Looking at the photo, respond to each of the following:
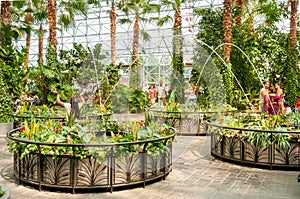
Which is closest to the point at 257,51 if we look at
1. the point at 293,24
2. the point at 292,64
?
the point at 292,64

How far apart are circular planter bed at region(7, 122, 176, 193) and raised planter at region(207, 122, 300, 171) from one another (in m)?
2.10

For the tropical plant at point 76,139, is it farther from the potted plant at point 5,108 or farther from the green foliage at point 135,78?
the potted plant at point 5,108

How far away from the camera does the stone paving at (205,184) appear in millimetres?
4758

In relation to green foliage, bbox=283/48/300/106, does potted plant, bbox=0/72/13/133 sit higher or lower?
lower

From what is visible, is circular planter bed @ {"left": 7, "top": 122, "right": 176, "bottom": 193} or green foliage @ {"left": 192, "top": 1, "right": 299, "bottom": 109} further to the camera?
green foliage @ {"left": 192, "top": 1, "right": 299, "bottom": 109}

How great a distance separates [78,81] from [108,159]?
6.44ft

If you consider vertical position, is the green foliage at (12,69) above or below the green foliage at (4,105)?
above

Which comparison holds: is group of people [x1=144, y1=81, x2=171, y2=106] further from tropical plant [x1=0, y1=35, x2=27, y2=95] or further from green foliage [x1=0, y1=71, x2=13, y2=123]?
green foliage [x1=0, y1=71, x2=13, y2=123]

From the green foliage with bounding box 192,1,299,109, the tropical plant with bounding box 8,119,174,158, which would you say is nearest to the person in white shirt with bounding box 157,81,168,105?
the green foliage with bounding box 192,1,299,109

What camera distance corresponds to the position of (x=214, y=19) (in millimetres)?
16875

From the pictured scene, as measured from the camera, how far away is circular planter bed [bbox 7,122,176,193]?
15.9ft

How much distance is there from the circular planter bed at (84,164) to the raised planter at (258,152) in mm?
2102

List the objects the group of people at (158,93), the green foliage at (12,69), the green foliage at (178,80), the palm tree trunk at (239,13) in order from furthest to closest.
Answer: the palm tree trunk at (239,13) → the group of people at (158,93) → the green foliage at (178,80) → the green foliage at (12,69)

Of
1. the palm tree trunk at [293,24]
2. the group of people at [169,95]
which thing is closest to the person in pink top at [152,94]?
the group of people at [169,95]
